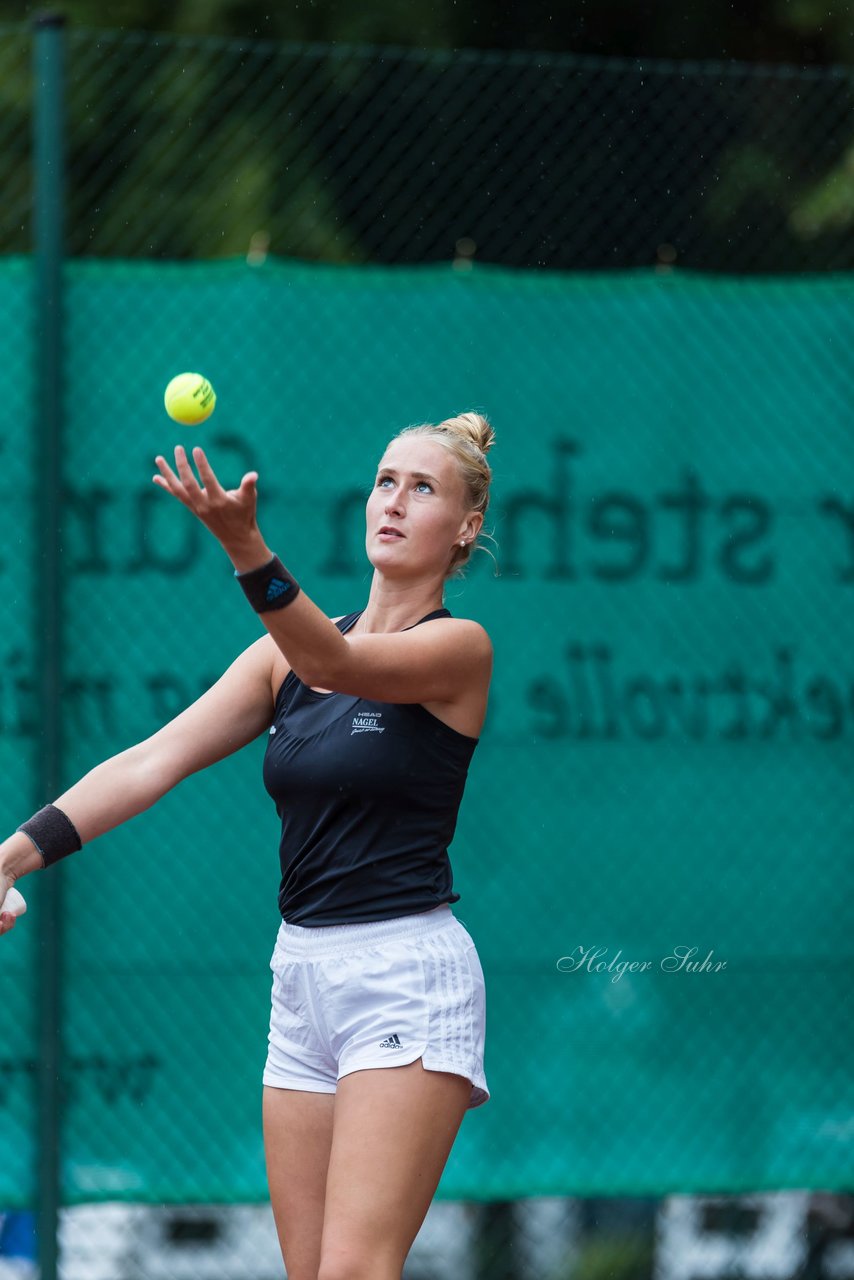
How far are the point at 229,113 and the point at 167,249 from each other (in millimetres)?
429

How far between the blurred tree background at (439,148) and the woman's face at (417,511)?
157 centimetres

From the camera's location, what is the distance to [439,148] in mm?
4492

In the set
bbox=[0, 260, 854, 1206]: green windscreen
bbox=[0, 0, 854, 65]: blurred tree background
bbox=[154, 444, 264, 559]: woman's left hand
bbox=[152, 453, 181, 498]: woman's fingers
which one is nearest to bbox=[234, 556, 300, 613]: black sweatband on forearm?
bbox=[154, 444, 264, 559]: woman's left hand

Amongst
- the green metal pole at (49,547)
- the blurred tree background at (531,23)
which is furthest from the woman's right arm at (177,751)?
the blurred tree background at (531,23)

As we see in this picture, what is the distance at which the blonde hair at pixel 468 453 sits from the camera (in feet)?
10.2

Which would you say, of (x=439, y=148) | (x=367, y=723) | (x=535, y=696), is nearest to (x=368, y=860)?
(x=367, y=723)

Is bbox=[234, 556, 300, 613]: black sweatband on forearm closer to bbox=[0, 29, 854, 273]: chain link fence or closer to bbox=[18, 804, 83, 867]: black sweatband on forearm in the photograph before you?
bbox=[18, 804, 83, 867]: black sweatband on forearm

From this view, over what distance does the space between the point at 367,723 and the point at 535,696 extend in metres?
1.64

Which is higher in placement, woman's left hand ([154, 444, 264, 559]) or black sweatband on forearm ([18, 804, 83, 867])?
woman's left hand ([154, 444, 264, 559])

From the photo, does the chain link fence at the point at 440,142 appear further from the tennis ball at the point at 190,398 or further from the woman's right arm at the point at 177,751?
the woman's right arm at the point at 177,751

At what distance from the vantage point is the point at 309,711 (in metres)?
2.96

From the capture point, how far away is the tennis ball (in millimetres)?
3010

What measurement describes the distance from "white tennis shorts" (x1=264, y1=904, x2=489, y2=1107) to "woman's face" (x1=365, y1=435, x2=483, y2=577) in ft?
2.04

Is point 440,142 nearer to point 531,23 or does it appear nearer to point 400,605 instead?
point 400,605
